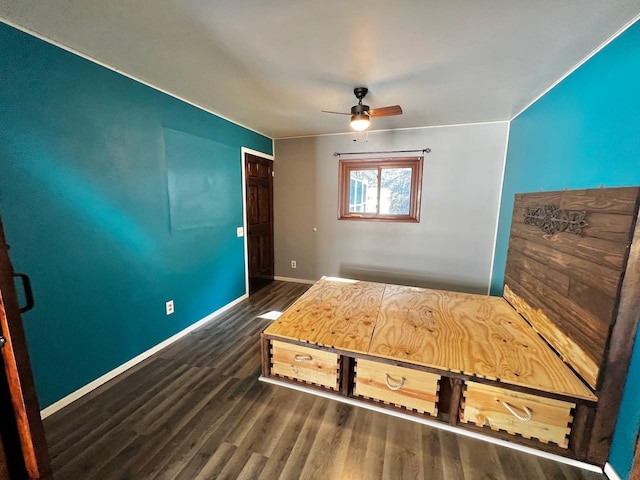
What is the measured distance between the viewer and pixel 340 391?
5.91 feet

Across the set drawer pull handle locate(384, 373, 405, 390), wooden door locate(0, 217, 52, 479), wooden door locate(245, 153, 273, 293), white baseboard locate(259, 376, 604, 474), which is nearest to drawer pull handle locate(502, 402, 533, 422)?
white baseboard locate(259, 376, 604, 474)

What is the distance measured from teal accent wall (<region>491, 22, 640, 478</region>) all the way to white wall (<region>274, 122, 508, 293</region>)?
832 mm

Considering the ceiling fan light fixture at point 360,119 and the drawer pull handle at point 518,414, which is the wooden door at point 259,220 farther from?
the drawer pull handle at point 518,414

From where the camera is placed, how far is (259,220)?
396cm

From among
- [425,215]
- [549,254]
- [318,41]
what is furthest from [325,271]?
[318,41]

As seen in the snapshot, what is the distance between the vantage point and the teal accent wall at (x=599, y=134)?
126cm

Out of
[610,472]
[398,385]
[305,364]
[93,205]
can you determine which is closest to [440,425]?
[398,385]

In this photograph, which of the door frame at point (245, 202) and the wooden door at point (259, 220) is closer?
the door frame at point (245, 202)

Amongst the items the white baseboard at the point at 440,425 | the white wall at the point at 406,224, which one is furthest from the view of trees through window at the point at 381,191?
the white baseboard at the point at 440,425

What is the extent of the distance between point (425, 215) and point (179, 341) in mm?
3352

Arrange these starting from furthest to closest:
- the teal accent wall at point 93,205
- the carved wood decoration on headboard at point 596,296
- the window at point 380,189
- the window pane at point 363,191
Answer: the window pane at point 363,191 → the window at point 380,189 → the teal accent wall at point 93,205 → the carved wood decoration on headboard at point 596,296

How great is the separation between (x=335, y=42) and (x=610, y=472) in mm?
2826

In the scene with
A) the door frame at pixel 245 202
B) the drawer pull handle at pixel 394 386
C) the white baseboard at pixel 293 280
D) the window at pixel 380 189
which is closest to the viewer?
the drawer pull handle at pixel 394 386

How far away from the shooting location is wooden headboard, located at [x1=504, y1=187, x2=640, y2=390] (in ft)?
4.13
